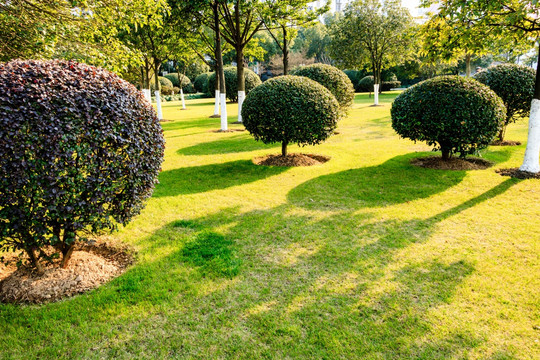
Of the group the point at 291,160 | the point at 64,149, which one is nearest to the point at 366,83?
the point at 291,160

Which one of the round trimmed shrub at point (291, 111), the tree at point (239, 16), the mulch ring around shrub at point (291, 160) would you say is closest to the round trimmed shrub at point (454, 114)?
the round trimmed shrub at point (291, 111)

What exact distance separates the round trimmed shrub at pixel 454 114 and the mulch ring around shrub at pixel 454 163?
0.64 meters

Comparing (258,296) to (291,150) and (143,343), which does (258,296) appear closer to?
(143,343)

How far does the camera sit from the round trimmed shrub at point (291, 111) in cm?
970

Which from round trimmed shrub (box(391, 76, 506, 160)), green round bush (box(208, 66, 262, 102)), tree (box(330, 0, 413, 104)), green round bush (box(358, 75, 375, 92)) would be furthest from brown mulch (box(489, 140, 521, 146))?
green round bush (box(358, 75, 375, 92))

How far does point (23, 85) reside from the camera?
12.3ft

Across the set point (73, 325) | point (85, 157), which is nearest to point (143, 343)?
point (73, 325)

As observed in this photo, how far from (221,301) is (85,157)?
237cm

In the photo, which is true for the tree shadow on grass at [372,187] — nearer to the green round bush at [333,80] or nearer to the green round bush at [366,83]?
the green round bush at [333,80]

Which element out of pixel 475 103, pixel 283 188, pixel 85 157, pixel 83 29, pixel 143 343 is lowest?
pixel 143 343

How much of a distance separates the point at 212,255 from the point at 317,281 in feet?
5.61

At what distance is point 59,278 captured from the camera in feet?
14.8

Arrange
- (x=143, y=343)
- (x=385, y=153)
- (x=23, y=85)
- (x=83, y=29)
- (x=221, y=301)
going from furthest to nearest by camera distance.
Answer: (x=385, y=153), (x=83, y=29), (x=221, y=301), (x=23, y=85), (x=143, y=343)

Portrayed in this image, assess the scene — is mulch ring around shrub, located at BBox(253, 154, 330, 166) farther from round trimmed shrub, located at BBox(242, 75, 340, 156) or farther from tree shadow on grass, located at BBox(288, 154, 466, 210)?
tree shadow on grass, located at BBox(288, 154, 466, 210)
